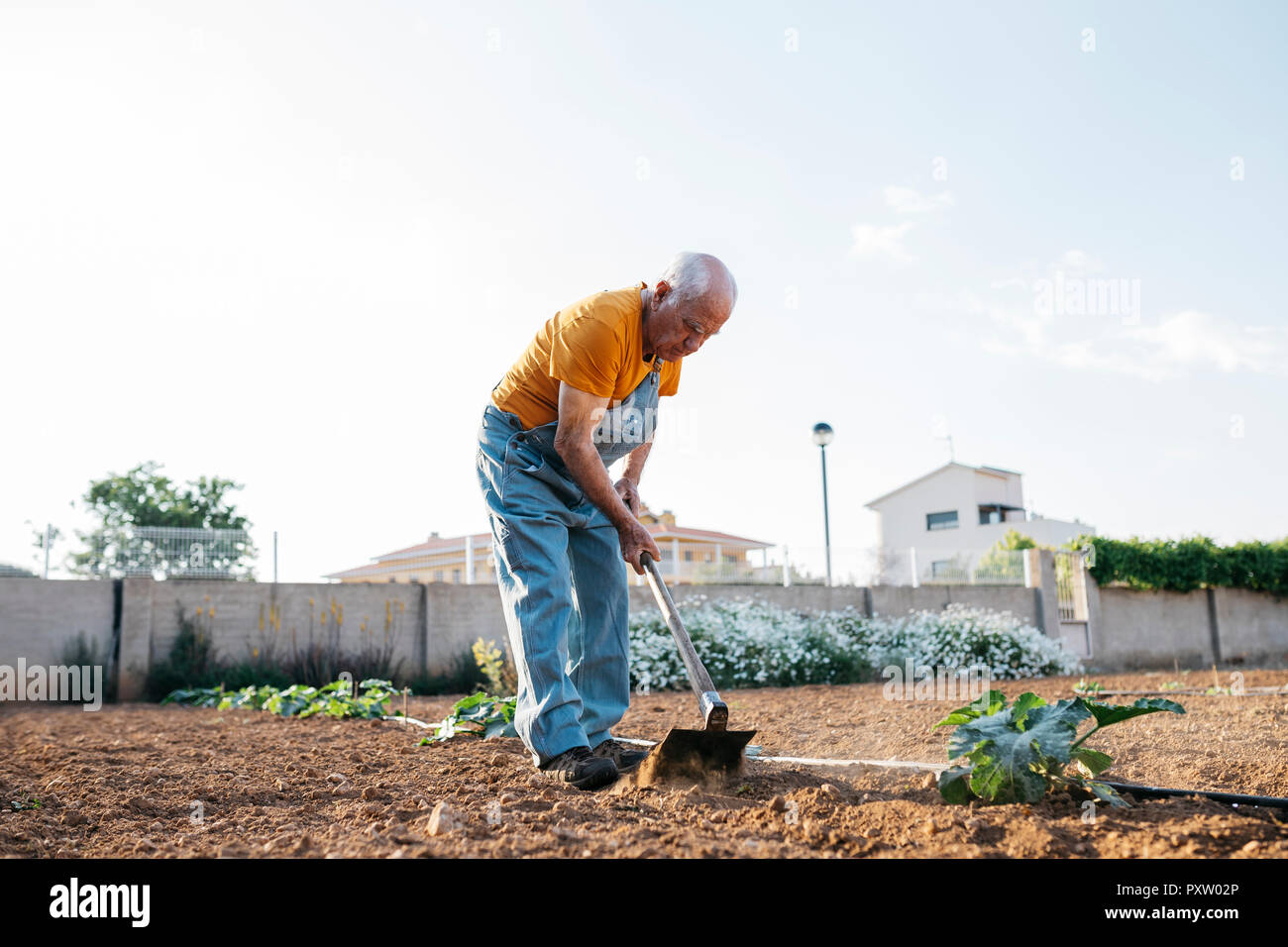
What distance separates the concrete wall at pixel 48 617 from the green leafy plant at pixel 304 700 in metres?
1.16

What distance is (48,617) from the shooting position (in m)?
7.63

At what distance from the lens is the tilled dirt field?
1654 mm

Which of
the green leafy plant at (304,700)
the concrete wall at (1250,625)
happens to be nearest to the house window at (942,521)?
the concrete wall at (1250,625)

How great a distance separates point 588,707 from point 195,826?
1.16 metres

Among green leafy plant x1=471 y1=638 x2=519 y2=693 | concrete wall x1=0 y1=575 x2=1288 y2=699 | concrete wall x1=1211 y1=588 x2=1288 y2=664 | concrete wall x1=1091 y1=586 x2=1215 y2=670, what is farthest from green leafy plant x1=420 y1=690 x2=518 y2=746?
concrete wall x1=1211 y1=588 x2=1288 y2=664

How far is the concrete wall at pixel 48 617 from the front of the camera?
757 centimetres

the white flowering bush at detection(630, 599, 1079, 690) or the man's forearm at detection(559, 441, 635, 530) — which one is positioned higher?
the man's forearm at detection(559, 441, 635, 530)

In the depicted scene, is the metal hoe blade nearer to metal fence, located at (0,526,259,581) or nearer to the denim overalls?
the denim overalls

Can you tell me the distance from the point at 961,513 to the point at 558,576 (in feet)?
119

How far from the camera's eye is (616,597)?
9.84 ft

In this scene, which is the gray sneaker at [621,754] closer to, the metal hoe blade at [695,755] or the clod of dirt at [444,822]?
the metal hoe blade at [695,755]

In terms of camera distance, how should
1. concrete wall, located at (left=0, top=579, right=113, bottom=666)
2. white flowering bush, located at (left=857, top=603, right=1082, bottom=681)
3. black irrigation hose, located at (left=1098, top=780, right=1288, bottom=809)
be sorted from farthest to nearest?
white flowering bush, located at (left=857, top=603, right=1082, bottom=681), concrete wall, located at (left=0, top=579, right=113, bottom=666), black irrigation hose, located at (left=1098, top=780, right=1288, bottom=809)
